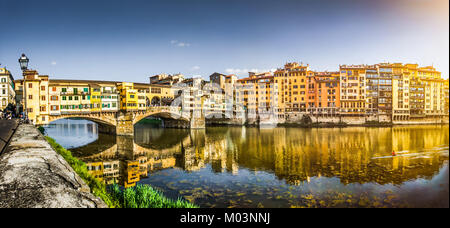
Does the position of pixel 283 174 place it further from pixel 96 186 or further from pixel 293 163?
pixel 96 186

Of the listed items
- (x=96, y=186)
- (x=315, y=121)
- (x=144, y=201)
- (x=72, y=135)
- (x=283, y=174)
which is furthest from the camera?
(x=315, y=121)

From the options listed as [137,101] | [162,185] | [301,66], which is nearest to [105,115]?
[137,101]

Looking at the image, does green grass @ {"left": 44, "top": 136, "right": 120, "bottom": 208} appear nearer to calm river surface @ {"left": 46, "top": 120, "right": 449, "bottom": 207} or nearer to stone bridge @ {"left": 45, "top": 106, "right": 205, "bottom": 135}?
calm river surface @ {"left": 46, "top": 120, "right": 449, "bottom": 207}

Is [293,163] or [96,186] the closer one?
[96,186]

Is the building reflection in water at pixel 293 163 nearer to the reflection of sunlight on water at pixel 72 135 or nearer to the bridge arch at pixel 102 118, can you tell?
the reflection of sunlight on water at pixel 72 135

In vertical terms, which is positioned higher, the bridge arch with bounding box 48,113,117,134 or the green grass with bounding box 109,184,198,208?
the bridge arch with bounding box 48,113,117,134

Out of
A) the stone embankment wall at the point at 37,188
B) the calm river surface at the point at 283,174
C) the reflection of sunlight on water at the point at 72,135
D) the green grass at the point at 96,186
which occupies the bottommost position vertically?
the calm river surface at the point at 283,174

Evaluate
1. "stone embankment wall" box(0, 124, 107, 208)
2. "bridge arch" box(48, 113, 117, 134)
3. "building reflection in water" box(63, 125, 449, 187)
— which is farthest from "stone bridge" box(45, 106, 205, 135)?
"stone embankment wall" box(0, 124, 107, 208)

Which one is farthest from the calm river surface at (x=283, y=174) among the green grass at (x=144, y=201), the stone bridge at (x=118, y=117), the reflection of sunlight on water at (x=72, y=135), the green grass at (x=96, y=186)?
the stone bridge at (x=118, y=117)

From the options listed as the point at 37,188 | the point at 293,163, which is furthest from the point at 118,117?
the point at 37,188

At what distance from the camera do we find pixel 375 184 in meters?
12.3
